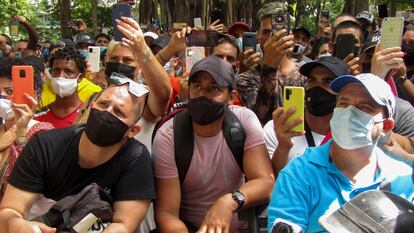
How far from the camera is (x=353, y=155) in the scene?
120 inches

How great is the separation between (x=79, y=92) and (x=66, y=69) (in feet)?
0.89

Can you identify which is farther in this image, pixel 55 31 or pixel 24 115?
pixel 55 31

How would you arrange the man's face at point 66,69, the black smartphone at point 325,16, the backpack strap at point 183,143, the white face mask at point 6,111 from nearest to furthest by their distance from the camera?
the backpack strap at point 183,143 < the white face mask at point 6,111 < the man's face at point 66,69 < the black smartphone at point 325,16

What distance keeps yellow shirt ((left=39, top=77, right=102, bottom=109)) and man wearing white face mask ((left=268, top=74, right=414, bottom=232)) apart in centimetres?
286

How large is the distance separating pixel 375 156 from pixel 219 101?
120cm

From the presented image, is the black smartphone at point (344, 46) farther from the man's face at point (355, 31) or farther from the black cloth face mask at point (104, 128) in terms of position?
the black cloth face mask at point (104, 128)

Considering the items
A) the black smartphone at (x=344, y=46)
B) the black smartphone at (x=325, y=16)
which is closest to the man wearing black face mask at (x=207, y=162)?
the black smartphone at (x=344, y=46)

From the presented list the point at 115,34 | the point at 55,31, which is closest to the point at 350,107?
the point at 115,34

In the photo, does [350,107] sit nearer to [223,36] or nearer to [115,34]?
[115,34]

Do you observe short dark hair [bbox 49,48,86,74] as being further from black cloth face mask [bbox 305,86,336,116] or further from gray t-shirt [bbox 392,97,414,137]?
gray t-shirt [bbox 392,97,414,137]

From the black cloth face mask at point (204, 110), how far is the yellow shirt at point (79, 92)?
1809 mm

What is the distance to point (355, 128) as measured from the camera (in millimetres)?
2967

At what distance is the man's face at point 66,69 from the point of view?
213 inches

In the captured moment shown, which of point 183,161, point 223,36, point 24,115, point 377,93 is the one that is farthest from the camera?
point 223,36
